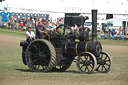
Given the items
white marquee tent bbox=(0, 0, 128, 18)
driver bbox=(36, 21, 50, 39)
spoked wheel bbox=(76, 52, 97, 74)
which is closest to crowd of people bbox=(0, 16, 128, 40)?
white marquee tent bbox=(0, 0, 128, 18)

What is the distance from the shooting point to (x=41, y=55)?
40.7 ft

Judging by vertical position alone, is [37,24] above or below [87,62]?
above

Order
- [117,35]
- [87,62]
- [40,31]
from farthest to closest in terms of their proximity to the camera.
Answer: [117,35] < [40,31] < [87,62]

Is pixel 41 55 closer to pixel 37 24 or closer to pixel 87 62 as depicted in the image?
pixel 87 62

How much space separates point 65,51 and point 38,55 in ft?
3.26

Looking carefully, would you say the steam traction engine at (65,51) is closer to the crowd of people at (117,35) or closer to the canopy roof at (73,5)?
the crowd of people at (117,35)

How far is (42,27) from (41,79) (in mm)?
3330

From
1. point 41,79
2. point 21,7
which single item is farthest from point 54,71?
point 21,7

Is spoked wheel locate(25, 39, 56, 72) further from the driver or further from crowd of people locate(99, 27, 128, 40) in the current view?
crowd of people locate(99, 27, 128, 40)

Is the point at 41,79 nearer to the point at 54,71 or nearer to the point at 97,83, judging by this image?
the point at 97,83

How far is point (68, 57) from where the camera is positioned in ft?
41.5

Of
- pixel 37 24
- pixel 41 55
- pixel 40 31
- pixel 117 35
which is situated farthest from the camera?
pixel 37 24

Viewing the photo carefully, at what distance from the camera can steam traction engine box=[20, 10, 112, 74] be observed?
11.9 metres

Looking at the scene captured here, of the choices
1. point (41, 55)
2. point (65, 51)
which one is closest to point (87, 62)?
point (65, 51)
